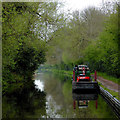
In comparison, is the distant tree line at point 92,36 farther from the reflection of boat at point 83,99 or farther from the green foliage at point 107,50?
the reflection of boat at point 83,99

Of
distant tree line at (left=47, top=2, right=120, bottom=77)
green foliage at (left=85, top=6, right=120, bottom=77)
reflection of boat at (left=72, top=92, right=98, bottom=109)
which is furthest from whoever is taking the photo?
green foliage at (left=85, top=6, right=120, bottom=77)

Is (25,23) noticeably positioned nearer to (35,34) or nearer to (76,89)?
(35,34)

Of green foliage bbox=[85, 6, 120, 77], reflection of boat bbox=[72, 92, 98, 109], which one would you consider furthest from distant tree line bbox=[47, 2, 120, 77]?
reflection of boat bbox=[72, 92, 98, 109]

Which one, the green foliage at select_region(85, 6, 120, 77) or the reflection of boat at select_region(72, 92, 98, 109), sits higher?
the green foliage at select_region(85, 6, 120, 77)

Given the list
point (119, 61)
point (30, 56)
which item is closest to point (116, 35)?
point (119, 61)

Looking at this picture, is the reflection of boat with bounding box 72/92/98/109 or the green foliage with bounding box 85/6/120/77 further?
the green foliage with bounding box 85/6/120/77

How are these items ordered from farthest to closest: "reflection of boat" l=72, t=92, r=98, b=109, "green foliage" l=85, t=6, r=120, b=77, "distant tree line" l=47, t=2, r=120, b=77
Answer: "green foliage" l=85, t=6, r=120, b=77
"distant tree line" l=47, t=2, r=120, b=77
"reflection of boat" l=72, t=92, r=98, b=109

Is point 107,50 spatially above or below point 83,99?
above

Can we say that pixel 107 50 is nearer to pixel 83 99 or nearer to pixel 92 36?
pixel 92 36

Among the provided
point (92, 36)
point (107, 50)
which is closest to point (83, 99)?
point (107, 50)

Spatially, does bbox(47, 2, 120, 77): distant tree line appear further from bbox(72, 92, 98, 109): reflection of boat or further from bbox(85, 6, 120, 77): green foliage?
bbox(72, 92, 98, 109): reflection of boat

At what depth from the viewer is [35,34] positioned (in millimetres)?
12656

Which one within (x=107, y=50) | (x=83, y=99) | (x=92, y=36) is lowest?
(x=83, y=99)

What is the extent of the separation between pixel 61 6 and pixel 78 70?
24.8 feet
